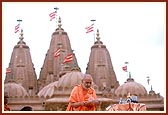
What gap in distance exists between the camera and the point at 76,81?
20.0m

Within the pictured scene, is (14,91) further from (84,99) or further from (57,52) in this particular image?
(84,99)

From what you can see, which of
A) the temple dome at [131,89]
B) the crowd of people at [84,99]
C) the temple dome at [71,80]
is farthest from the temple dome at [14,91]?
the crowd of people at [84,99]

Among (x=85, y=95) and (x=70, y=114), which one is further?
(x=85, y=95)

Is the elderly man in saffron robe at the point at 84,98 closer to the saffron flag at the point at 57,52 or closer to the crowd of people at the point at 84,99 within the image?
the crowd of people at the point at 84,99

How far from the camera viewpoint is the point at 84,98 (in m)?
4.84

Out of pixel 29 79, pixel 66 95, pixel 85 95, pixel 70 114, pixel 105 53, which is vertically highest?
pixel 105 53

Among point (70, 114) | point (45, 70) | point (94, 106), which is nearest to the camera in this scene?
point (70, 114)

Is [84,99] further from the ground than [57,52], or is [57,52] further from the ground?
[57,52]

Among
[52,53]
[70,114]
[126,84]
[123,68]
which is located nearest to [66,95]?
[126,84]

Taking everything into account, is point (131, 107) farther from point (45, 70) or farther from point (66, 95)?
point (45, 70)

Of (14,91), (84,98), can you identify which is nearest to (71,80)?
(14,91)

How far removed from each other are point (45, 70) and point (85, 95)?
80.4ft

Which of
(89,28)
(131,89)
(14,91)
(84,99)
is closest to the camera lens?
(84,99)

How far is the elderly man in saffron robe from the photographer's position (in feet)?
15.5
